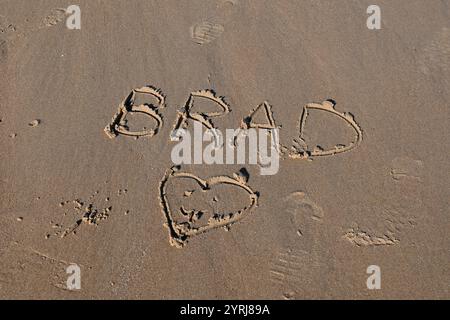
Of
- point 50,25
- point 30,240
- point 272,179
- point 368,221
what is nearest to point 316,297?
point 368,221

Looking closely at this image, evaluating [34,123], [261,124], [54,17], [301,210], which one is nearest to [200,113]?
[261,124]

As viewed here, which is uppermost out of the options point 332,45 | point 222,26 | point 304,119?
point 222,26

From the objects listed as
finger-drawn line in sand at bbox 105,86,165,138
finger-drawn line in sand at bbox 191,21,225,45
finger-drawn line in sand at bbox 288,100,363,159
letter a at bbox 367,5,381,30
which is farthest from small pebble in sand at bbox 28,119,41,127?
letter a at bbox 367,5,381,30

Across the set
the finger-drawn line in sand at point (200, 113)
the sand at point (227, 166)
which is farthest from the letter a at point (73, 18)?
the finger-drawn line in sand at point (200, 113)

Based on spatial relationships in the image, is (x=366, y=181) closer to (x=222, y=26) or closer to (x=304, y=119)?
(x=304, y=119)

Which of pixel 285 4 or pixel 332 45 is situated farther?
pixel 285 4

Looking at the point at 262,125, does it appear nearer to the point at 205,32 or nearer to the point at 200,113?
the point at 200,113
